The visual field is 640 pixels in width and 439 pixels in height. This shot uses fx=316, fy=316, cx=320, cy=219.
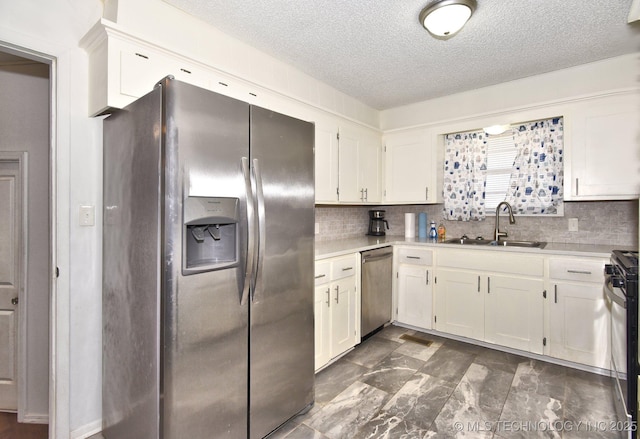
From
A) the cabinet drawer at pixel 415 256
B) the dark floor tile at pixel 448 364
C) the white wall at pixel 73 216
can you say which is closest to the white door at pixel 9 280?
the white wall at pixel 73 216

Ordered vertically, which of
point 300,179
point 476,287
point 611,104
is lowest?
point 476,287

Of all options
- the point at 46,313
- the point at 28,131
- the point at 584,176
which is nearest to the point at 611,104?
the point at 584,176

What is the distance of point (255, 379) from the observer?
1664 millimetres

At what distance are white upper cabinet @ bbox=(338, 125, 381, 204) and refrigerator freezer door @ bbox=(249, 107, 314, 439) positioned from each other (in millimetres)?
1269

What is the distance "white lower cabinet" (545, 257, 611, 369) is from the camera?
7.86 feet

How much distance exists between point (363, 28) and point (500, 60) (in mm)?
1295

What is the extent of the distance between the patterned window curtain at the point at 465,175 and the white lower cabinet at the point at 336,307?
1426 millimetres

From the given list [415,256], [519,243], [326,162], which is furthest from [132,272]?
[519,243]

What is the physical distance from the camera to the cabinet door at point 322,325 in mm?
2400

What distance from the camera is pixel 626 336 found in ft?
5.45

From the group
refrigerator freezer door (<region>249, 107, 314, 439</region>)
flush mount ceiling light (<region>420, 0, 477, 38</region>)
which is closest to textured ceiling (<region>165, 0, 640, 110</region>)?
flush mount ceiling light (<region>420, 0, 477, 38</region>)

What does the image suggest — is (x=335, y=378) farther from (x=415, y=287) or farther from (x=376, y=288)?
(x=415, y=287)

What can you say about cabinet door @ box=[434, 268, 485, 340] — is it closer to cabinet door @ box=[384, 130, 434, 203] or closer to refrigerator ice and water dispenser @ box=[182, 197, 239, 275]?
cabinet door @ box=[384, 130, 434, 203]

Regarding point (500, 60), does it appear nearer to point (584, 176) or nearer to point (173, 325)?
point (584, 176)
